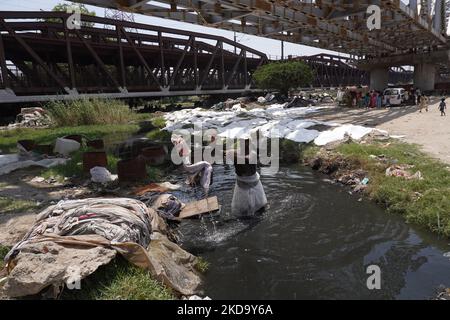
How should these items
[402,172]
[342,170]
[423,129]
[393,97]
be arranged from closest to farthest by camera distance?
[402,172], [342,170], [423,129], [393,97]

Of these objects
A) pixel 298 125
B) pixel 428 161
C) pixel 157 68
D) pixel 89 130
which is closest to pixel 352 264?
pixel 428 161

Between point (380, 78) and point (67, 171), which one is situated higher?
point (380, 78)

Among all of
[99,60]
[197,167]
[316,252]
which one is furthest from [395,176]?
[99,60]

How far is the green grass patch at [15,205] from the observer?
6.61 meters

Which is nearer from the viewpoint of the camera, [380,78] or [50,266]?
[50,266]

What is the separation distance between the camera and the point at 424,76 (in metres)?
32.0

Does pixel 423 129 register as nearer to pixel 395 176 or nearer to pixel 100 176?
pixel 395 176

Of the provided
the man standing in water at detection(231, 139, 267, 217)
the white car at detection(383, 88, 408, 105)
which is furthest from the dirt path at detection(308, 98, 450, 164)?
the white car at detection(383, 88, 408, 105)

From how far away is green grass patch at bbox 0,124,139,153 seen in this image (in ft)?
49.3

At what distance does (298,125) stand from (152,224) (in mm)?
10470

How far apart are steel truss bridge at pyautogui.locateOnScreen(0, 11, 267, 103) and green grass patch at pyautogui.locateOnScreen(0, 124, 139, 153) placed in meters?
9.57

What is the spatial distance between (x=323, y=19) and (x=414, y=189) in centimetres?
1279

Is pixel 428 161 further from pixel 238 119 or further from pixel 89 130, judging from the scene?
pixel 89 130
